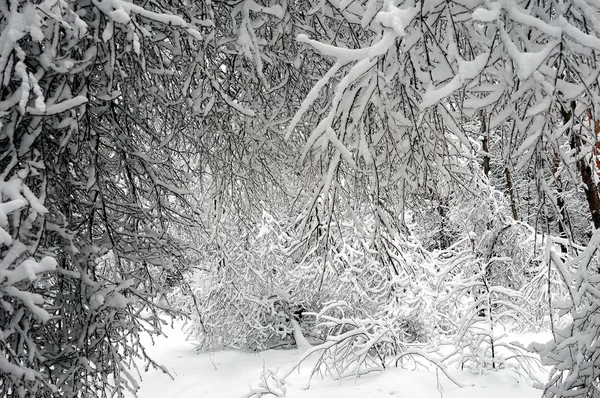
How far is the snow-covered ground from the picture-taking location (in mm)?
5766

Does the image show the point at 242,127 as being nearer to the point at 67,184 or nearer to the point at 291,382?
the point at 67,184

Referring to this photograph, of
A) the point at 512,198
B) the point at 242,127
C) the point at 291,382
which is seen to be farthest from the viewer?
the point at 291,382

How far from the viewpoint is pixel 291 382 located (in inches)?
280

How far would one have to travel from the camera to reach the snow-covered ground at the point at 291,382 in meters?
5.77

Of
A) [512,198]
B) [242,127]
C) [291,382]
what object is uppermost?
[242,127]

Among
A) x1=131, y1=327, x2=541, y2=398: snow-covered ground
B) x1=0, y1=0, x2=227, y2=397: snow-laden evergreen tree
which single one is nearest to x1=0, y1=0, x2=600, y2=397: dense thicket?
x1=0, y1=0, x2=227, y2=397: snow-laden evergreen tree

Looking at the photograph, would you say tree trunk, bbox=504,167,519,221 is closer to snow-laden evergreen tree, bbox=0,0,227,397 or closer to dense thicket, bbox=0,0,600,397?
dense thicket, bbox=0,0,600,397

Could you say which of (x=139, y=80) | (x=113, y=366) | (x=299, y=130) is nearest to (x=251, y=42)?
(x=139, y=80)

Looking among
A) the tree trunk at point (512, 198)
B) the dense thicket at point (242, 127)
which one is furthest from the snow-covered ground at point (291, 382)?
the dense thicket at point (242, 127)

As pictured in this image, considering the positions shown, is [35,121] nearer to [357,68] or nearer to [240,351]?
[357,68]

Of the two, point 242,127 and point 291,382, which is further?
point 291,382

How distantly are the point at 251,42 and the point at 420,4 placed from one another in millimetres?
1112

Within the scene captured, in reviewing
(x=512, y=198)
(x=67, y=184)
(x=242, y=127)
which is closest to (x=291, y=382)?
(x=512, y=198)

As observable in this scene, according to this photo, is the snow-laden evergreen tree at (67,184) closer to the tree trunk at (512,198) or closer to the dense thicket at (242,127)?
the dense thicket at (242,127)
